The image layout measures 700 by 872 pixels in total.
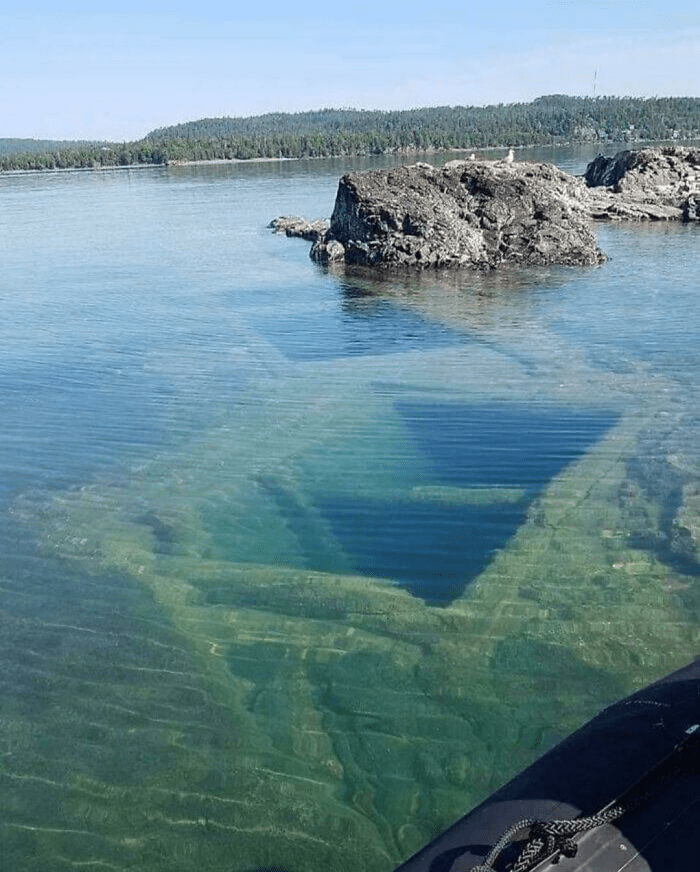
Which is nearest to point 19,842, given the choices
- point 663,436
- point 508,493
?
point 508,493

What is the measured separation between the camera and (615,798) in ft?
23.6

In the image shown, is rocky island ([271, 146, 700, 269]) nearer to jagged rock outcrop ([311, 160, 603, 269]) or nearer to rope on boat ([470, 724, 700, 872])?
jagged rock outcrop ([311, 160, 603, 269])

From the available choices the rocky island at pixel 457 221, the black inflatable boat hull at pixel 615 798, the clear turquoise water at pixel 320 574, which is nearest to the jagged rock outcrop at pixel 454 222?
the rocky island at pixel 457 221

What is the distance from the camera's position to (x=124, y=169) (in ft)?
541

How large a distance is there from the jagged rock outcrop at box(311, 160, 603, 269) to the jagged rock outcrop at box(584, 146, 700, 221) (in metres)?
18.3

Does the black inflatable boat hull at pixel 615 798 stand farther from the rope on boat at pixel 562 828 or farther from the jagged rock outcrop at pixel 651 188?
the jagged rock outcrop at pixel 651 188

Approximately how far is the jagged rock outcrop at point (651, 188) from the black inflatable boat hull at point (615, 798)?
61.5 meters

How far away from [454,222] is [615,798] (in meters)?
41.5

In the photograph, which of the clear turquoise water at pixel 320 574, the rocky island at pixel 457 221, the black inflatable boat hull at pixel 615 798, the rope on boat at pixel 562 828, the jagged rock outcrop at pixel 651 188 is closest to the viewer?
the rope on boat at pixel 562 828

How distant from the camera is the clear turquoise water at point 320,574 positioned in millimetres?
9570

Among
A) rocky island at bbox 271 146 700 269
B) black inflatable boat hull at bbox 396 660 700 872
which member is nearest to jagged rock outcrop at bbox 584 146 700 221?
rocky island at bbox 271 146 700 269

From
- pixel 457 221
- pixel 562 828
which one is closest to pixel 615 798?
pixel 562 828

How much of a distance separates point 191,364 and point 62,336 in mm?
7589

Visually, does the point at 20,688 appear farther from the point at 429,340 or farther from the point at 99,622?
the point at 429,340
